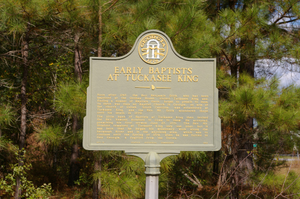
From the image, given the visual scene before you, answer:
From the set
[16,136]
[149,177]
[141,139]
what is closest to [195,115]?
[141,139]

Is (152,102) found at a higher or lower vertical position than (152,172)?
higher

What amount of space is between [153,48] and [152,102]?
83cm

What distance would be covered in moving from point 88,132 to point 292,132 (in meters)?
5.46

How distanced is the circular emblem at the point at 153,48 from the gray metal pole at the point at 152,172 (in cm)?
143

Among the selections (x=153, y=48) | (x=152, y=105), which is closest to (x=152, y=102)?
(x=152, y=105)

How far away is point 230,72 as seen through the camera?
873 cm

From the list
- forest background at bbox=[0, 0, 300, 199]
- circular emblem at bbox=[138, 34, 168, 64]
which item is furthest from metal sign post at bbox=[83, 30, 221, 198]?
forest background at bbox=[0, 0, 300, 199]

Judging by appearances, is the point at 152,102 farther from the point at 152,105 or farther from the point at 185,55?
the point at 185,55

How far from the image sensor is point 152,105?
13.9ft

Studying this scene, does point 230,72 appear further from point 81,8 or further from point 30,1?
point 30,1

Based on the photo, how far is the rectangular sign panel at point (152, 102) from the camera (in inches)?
164

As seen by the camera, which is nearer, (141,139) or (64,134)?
(141,139)

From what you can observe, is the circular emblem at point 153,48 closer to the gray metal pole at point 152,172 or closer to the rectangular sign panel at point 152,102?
the rectangular sign panel at point 152,102

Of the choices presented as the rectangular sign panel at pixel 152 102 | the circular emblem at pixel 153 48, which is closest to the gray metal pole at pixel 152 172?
the rectangular sign panel at pixel 152 102
